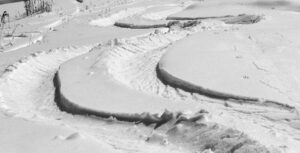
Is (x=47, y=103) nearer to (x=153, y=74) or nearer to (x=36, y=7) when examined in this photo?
(x=153, y=74)

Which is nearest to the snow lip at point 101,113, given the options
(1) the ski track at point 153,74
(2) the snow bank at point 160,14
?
(1) the ski track at point 153,74

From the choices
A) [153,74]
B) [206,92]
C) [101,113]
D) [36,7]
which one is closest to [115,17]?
[36,7]

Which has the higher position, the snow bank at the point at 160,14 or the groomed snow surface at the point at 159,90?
the groomed snow surface at the point at 159,90

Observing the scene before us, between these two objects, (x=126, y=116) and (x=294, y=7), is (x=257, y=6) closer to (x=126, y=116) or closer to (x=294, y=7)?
(x=294, y=7)

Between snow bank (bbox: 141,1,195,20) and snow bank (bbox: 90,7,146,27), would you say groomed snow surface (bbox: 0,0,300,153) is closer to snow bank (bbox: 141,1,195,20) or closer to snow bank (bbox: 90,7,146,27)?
snow bank (bbox: 90,7,146,27)

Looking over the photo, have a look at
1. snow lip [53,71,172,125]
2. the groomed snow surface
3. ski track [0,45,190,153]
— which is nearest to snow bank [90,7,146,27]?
the groomed snow surface

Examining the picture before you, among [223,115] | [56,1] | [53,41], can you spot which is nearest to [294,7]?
[53,41]

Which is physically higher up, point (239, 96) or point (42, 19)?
point (239, 96)

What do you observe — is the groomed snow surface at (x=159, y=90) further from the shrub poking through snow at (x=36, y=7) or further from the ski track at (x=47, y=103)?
the shrub poking through snow at (x=36, y=7)
